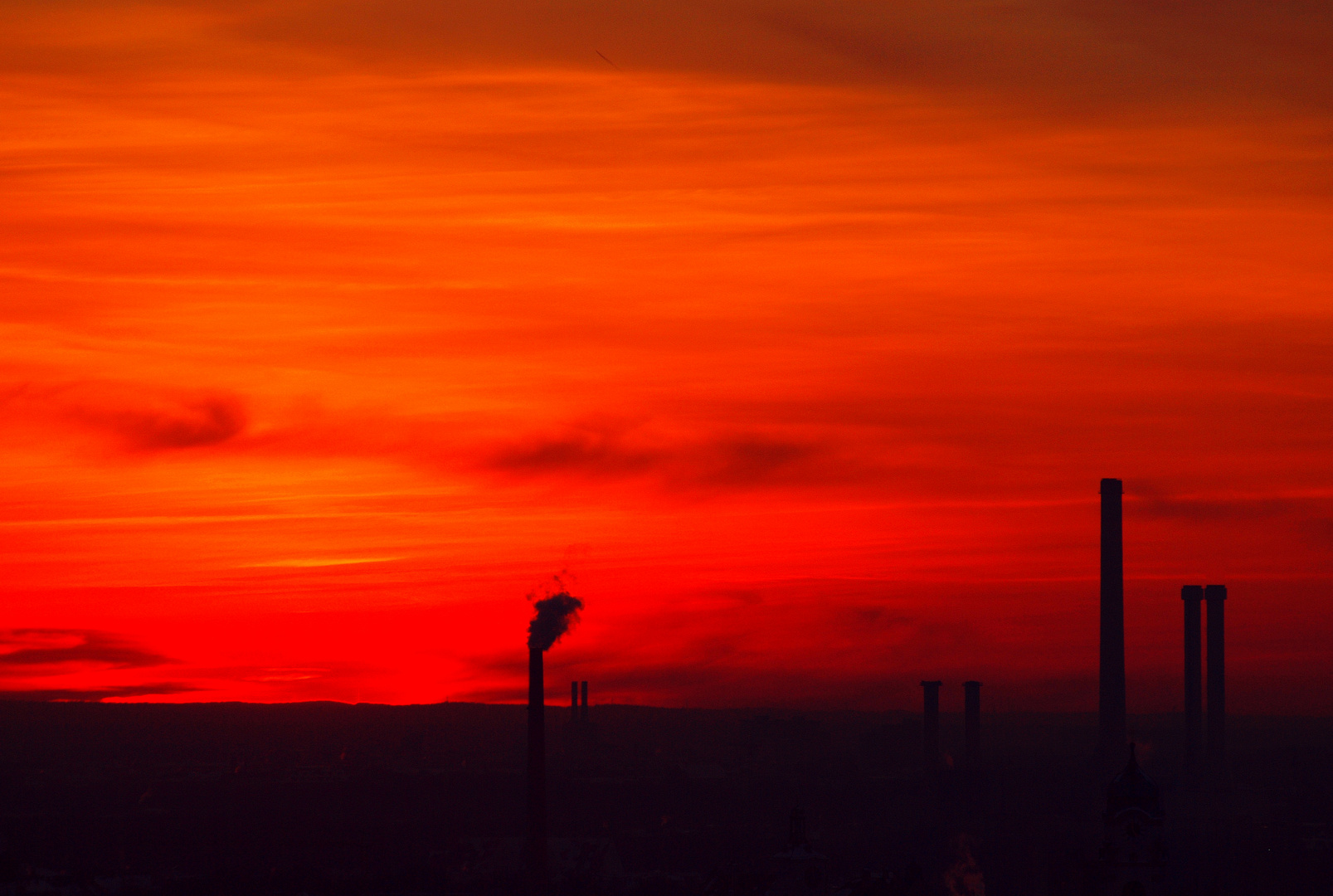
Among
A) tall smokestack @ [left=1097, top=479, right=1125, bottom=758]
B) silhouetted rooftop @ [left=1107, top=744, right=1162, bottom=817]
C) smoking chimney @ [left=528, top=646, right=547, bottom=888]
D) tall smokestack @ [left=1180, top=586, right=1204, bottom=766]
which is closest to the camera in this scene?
silhouetted rooftop @ [left=1107, top=744, right=1162, bottom=817]

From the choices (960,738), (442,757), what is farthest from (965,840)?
(960,738)

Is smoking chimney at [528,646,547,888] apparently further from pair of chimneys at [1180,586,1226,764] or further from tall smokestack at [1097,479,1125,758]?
pair of chimneys at [1180,586,1226,764]

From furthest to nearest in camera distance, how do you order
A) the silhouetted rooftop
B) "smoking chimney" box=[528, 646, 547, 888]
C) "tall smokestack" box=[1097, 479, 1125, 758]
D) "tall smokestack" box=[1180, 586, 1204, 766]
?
1. "tall smokestack" box=[1180, 586, 1204, 766]
2. "tall smokestack" box=[1097, 479, 1125, 758]
3. "smoking chimney" box=[528, 646, 547, 888]
4. the silhouetted rooftop

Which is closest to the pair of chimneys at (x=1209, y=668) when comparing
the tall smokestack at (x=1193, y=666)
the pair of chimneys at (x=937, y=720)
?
the tall smokestack at (x=1193, y=666)

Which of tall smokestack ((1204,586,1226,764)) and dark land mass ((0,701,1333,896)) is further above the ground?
tall smokestack ((1204,586,1226,764))

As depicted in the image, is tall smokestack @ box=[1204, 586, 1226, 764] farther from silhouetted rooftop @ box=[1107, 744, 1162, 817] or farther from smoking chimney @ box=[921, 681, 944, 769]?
silhouetted rooftop @ box=[1107, 744, 1162, 817]

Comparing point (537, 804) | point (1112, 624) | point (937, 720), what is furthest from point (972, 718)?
point (537, 804)

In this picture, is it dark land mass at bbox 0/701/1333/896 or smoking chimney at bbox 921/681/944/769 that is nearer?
dark land mass at bbox 0/701/1333/896

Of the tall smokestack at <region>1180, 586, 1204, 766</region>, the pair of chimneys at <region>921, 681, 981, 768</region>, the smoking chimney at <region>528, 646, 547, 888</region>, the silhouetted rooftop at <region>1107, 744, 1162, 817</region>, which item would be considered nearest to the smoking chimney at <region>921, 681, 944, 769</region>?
the pair of chimneys at <region>921, 681, 981, 768</region>
